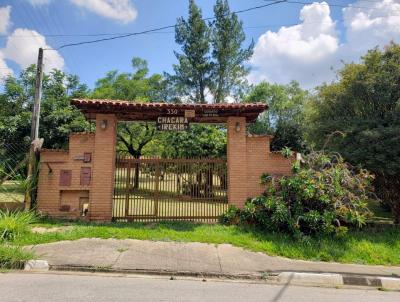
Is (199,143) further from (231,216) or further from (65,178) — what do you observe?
(65,178)

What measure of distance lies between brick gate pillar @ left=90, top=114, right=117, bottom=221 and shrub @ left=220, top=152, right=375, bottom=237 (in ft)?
12.1

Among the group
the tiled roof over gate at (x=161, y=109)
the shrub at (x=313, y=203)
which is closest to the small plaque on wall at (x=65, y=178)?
the tiled roof over gate at (x=161, y=109)

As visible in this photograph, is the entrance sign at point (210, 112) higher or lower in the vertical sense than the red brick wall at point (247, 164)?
higher

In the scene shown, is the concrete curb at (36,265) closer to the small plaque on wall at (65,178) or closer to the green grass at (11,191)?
the small plaque on wall at (65,178)

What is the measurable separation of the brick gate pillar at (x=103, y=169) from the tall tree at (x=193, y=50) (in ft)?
61.2

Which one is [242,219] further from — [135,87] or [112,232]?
[135,87]

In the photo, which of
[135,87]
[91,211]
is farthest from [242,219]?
[135,87]

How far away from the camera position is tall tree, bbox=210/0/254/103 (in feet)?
Result: 88.0

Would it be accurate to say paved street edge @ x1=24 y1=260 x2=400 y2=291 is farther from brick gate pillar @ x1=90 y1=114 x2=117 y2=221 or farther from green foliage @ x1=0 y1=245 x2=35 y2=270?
brick gate pillar @ x1=90 y1=114 x2=117 y2=221

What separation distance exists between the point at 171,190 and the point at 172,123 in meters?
2.09

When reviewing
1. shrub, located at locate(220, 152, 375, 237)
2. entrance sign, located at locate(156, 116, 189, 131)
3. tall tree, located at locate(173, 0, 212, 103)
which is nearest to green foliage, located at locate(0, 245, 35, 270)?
entrance sign, located at locate(156, 116, 189, 131)

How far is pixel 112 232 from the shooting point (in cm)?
798

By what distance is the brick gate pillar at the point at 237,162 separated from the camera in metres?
9.48

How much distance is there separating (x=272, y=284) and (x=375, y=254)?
366cm
